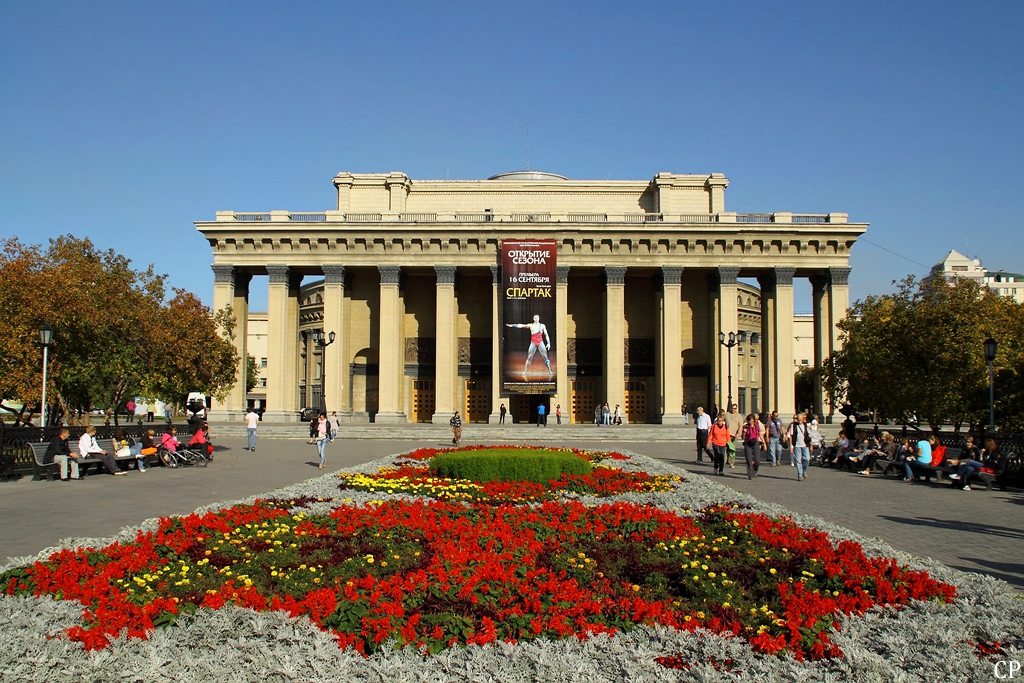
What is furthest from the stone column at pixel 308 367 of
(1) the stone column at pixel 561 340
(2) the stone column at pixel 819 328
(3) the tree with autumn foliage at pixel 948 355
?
(3) the tree with autumn foliage at pixel 948 355

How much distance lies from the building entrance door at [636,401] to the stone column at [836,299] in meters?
11.1

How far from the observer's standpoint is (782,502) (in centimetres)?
1379

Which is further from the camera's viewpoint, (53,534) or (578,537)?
(53,534)

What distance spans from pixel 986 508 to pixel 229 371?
24473 mm

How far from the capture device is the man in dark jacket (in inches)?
671

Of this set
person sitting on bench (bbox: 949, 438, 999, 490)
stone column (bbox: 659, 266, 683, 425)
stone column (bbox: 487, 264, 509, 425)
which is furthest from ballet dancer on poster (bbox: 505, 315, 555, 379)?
person sitting on bench (bbox: 949, 438, 999, 490)

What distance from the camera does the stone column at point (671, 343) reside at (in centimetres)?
4472

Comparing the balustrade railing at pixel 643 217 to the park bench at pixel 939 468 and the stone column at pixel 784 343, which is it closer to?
the stone column at pixel 784 343

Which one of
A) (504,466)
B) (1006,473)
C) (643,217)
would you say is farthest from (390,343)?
(1006,473)

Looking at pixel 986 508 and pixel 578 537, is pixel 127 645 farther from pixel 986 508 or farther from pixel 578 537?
pixel 986 508

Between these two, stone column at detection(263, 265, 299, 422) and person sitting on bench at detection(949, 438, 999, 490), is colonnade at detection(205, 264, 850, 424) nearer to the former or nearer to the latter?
stone column at detection(263, 265, 299, 422)

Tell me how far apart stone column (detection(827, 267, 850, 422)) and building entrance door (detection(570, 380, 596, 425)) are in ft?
47.2

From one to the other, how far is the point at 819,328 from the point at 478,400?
21512mm

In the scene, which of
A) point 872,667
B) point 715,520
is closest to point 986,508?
point 715,520
